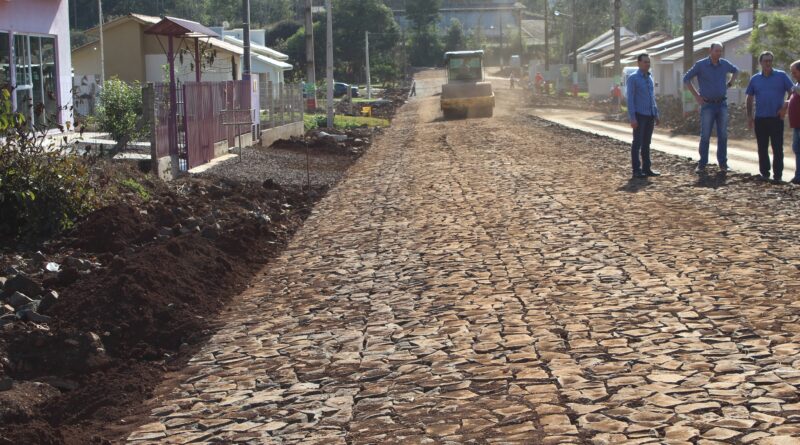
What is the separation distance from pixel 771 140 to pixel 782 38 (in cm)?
2425

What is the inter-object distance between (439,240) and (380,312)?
3.45 meters

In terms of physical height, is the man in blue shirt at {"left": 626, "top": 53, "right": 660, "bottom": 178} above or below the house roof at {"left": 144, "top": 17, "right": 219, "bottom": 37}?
below

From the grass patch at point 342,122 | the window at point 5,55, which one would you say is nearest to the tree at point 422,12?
the grass patch at point 342,122

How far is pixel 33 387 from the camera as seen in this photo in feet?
23.6

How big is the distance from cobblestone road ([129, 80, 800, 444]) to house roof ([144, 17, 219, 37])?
24.8 ft

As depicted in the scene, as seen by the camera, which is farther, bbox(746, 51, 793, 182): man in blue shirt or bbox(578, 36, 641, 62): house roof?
bbox(578, 36, 641, 62): house roof

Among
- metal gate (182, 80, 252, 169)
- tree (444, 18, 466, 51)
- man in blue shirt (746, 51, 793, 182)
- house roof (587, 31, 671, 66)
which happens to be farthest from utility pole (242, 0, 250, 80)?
tree (444, 18, 466, 51)

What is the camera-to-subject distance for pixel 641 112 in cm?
1767

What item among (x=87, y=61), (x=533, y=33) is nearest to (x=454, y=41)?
(x=533, y=33)

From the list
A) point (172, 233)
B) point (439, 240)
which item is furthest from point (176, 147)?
point (439, 240)

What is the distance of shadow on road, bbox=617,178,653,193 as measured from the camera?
15984 millimetres

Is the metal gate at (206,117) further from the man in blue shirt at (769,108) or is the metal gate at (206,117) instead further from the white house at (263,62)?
the white house at (263,62)

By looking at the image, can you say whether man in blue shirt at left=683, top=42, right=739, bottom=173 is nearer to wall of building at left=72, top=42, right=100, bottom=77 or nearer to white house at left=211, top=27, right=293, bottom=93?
wall of building at left=72, top=42, right=100, bottom=77

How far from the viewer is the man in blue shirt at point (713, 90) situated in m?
17.5
